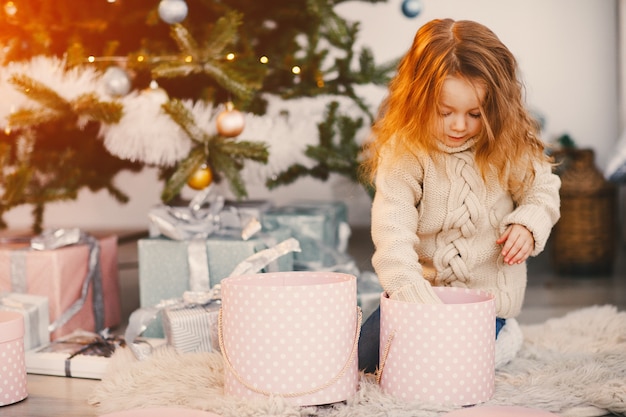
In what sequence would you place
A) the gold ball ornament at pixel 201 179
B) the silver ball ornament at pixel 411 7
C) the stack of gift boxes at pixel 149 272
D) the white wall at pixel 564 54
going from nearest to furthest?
the stack of gift boxes at pixel 149 272
the gold ball ornament at pixel 201 179
the silver ball ornament at pixel 411 7
the white wall at pixel 564 54

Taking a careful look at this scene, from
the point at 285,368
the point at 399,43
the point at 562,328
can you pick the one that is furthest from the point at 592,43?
the point at 285,368

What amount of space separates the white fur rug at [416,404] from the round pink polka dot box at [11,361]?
0.12m

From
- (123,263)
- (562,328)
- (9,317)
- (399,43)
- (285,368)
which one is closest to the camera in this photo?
(285,368)

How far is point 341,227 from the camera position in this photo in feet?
6.68

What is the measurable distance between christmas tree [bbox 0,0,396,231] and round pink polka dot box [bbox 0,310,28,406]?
0.51 metres

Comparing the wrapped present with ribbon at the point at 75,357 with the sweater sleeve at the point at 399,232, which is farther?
the wrapped present with ribbon at the point at 75,357

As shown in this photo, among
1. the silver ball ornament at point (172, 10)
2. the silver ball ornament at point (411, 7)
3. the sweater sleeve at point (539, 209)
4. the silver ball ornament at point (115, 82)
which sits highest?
the silver ball ornament at point (411, 7)

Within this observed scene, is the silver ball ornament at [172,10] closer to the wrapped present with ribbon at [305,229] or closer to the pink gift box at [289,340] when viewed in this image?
the wrapped present with ribbon at [305,229]

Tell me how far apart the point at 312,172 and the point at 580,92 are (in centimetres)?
141

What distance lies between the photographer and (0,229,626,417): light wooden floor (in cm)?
119

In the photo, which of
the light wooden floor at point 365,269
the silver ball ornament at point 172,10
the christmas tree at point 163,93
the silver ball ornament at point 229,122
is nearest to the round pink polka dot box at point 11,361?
the light wooden floor at point 365,269

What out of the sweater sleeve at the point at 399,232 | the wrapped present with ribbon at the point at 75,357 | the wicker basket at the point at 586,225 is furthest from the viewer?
the wicker basket at the point at 586,225

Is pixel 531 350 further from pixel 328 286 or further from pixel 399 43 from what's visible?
pixel 399 43

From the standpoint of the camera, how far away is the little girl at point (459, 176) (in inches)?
47.3
